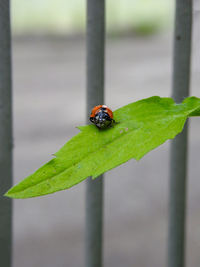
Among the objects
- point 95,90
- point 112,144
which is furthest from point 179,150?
point 112,144

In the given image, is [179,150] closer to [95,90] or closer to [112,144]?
[95,90]

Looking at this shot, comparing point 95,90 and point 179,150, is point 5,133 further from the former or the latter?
point 179,150

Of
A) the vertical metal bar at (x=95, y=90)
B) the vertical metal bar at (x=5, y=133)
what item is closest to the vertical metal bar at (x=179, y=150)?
the vertical metal bar at (x=95, y=90)

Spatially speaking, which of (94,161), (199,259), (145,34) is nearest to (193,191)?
(199,259)

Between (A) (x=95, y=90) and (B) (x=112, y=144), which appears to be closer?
(B) (x=112, y=144)

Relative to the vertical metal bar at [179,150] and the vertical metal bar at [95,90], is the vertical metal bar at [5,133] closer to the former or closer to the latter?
the vertical metal bar at [95,90]

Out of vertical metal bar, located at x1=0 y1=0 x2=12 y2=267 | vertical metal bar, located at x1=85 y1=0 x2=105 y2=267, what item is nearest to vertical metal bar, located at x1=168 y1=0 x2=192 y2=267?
vertical metal bar, located at x1=85 y1=0 x2=105 y2=267
